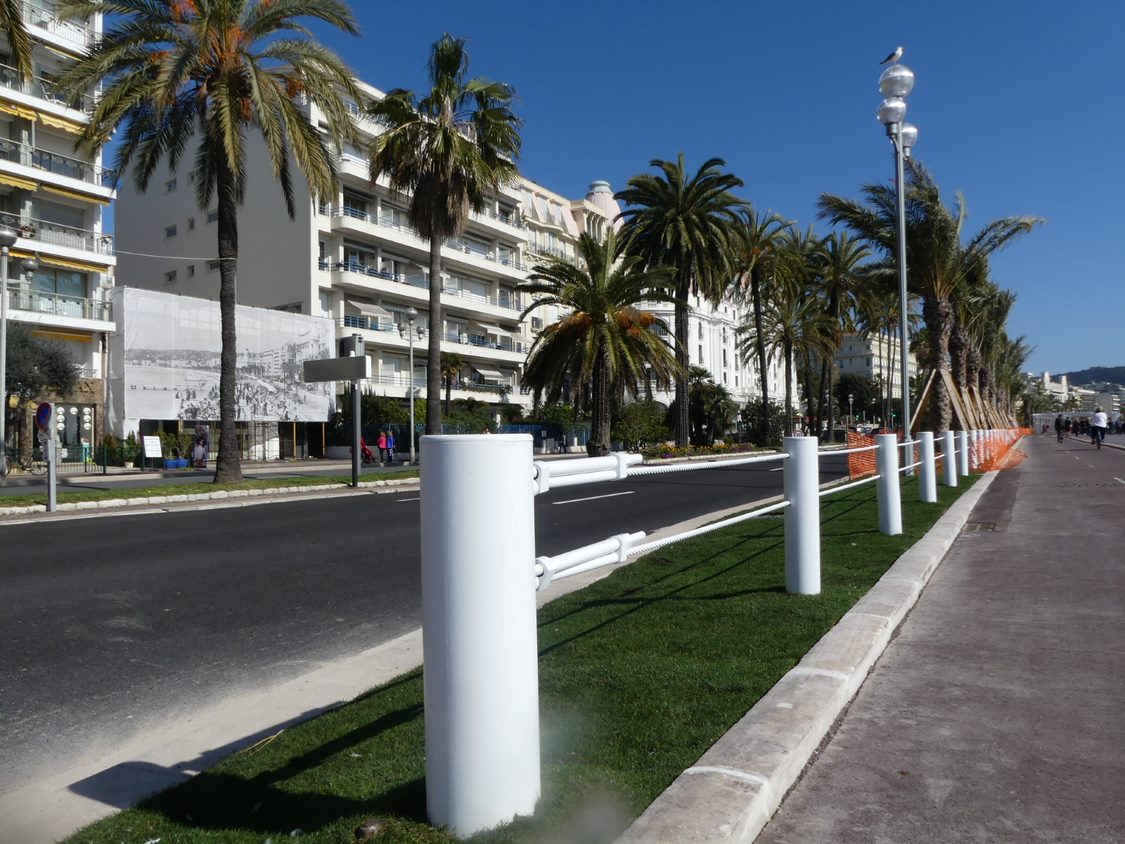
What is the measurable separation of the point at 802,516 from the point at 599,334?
24.4 meters

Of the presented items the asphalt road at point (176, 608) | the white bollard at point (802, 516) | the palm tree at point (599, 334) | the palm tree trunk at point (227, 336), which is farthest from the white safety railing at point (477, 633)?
the palm tree at point (599, 334)

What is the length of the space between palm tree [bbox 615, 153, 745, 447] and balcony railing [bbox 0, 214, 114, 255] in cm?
2156

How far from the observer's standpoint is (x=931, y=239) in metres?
24.6

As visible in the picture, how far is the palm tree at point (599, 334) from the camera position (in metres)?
29.7

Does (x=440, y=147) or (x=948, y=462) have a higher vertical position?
(x=440, y=147)

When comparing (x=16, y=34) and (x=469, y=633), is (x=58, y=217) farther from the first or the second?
(x=469, y=633)

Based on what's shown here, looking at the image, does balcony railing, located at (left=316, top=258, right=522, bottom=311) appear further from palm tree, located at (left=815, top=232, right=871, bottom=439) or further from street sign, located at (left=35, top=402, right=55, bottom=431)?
street sign, located at (left=35, top=402, right=55, bottom=431)

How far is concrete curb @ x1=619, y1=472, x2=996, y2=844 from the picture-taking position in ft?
7.89

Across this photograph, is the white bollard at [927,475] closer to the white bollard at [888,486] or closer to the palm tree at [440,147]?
the white bollard at [888,486]

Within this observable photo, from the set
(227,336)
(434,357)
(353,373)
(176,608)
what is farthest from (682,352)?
(176,608)

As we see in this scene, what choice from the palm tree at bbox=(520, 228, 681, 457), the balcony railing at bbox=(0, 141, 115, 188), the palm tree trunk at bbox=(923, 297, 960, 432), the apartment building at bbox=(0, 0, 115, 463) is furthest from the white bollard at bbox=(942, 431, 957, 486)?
the balcony railing at bbox=(0, 141, 115, 188)

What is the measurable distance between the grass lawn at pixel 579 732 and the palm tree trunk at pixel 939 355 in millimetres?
20399

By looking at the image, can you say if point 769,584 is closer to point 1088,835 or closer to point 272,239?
point 1088,835

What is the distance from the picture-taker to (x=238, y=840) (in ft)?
8.08
